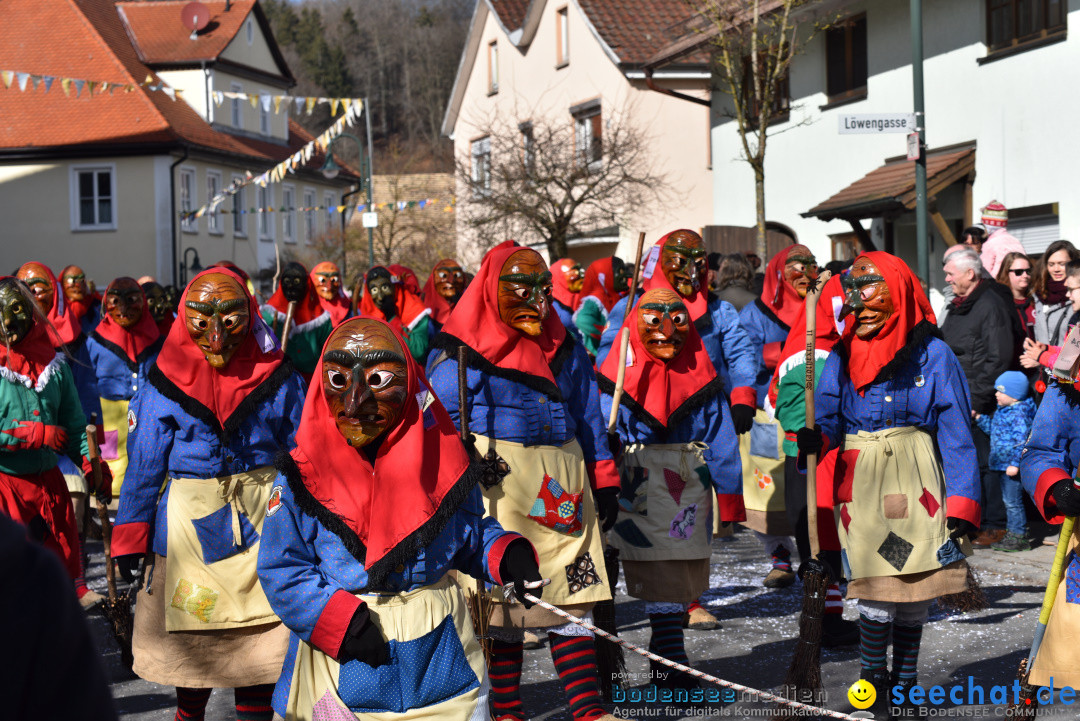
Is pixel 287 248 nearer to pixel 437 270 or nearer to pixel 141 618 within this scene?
pixel 437 270


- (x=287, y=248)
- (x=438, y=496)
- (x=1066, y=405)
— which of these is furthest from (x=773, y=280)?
(x=287, y=248)

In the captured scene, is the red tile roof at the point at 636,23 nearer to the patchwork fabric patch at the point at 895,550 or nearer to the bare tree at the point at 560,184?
the bare tree at the point at 560,184

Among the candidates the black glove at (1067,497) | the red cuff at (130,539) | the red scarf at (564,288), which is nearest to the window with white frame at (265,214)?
the red scarf at (564,288)

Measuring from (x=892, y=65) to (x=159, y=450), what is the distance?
15.9 metres

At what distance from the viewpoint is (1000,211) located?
11.8m

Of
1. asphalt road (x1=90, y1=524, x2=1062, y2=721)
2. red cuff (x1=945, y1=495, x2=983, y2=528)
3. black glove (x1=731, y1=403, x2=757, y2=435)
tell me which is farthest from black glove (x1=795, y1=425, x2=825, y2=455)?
black glove (x1=731, y1=403, x2=757, y2=435)

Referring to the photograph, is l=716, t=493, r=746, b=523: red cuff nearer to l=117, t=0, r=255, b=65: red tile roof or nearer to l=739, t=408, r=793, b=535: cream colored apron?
l=739, t=408, r=793, b=535: cream colored apron

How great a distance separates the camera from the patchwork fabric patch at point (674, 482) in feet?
20.1

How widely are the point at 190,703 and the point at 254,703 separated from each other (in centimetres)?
26

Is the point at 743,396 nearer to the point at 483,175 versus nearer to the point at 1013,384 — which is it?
the point at 1013,384

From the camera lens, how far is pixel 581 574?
5441 millimetres

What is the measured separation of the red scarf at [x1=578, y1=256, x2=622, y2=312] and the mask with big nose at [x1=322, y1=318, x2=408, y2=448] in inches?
354

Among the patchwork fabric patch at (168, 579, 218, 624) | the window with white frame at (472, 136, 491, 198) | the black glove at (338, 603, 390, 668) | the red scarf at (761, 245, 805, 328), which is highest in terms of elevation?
the window with white frame at (472, 136, 491, 198)

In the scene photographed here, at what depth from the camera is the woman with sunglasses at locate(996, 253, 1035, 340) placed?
9852 millimetres
